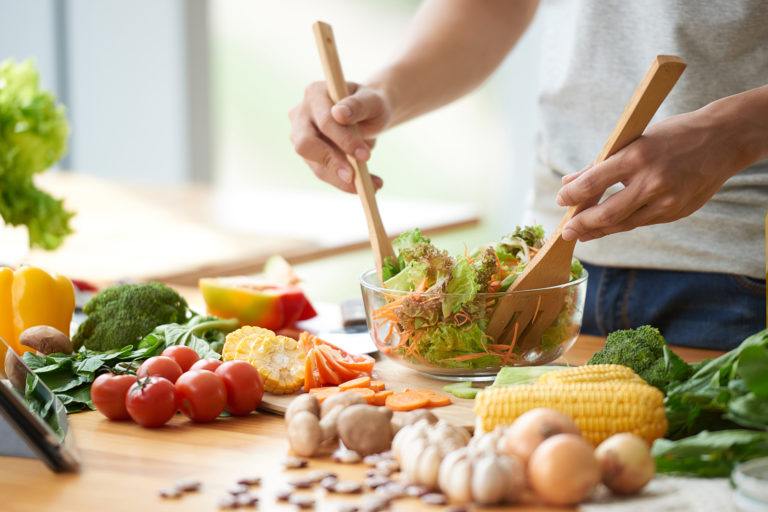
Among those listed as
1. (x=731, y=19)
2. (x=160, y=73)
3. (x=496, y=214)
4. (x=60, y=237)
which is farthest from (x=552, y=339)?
(x=160, y=73)

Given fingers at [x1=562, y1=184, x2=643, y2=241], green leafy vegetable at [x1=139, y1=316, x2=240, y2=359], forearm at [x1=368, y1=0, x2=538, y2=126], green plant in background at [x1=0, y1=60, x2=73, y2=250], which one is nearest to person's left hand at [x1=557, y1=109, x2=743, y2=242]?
fingers at [x1=562, y1=184, x2=643, y2=241]

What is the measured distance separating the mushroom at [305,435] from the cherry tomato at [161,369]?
0.93 feet

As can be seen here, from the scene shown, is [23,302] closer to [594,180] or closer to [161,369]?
[161,369]

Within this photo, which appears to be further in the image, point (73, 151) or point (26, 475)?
point (73, 151)

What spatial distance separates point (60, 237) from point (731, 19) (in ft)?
5.05

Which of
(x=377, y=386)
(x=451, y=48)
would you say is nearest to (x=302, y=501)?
(x=377, y=386)

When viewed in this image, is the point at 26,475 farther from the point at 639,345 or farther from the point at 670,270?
the point at 670,270

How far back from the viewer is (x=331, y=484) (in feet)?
3.72

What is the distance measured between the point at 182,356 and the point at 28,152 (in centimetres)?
104

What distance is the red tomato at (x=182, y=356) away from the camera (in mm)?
1546

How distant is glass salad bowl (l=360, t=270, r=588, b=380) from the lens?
1.52 meters

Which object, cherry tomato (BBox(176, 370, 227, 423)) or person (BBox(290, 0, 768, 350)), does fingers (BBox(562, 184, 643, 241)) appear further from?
cherry tomato (BBox(176, 370, 227, 423))

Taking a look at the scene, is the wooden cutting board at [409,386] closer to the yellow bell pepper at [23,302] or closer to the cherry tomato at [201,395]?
the cherry tomato at [201,395]

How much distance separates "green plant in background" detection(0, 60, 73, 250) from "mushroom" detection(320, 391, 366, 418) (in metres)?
1.26
